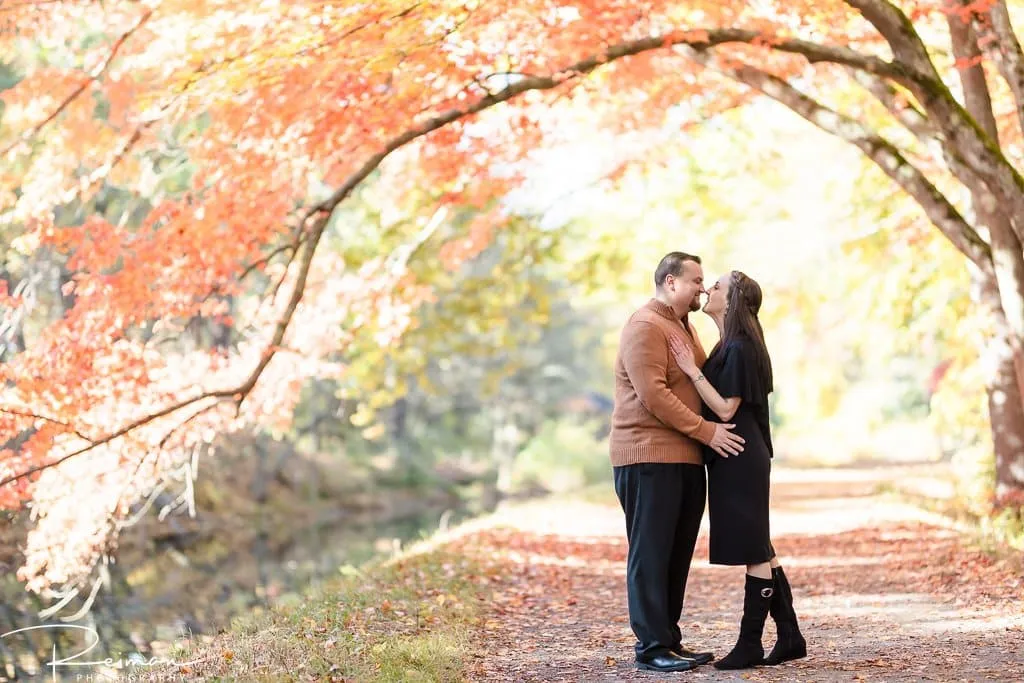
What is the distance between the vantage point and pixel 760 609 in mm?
5699

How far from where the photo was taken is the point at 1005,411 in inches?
451

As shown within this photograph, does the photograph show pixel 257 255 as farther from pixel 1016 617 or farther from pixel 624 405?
pixel 1016 617

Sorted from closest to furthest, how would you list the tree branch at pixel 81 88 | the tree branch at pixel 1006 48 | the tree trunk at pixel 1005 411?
the tree branch at pixel 1006 48
the tree branch at pixel 81 88
the tree trunk at pixel 1005 411

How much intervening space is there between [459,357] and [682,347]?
95.4ft

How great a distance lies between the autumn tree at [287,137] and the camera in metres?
8.47

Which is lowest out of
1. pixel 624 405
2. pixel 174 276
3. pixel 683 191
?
pixel 624 405

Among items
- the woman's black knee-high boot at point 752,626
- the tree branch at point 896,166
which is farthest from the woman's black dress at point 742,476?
the tree branch at point 896,166

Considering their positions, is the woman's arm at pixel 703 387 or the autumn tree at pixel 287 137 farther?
the autumn tree at pixel 287 137

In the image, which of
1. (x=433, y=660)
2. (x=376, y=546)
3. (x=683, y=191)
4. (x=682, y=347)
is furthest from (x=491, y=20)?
(x=376, y=546)

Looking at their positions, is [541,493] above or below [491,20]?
below

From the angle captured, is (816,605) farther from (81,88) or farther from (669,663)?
(81,88)

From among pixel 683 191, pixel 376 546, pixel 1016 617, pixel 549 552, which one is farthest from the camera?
pixel 376 546

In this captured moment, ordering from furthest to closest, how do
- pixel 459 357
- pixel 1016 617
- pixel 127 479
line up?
pixel 459 357 < pixel 127 479 < pixel 1016 617

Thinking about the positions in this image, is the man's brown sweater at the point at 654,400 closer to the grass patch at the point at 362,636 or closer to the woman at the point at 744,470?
the woman at the point at 744,470
